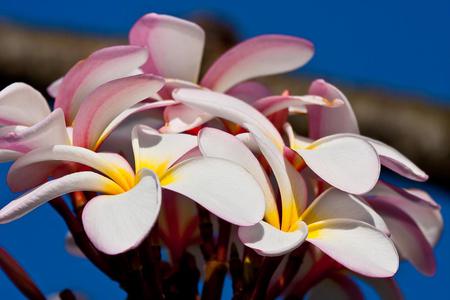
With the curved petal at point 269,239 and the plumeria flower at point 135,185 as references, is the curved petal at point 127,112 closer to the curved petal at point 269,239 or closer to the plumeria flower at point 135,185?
the plumeria flower at point 135,185

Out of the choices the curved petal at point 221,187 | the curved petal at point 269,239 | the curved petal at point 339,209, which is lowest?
the curved petal at point 339,209

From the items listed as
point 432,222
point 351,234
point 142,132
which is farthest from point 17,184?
point 432,222

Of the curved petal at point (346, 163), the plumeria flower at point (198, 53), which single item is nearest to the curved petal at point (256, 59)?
the plumeria flower at point (198, 53)

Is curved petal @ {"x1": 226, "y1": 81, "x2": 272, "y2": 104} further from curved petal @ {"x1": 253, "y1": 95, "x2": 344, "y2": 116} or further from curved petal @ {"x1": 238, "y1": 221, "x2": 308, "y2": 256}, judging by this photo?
curved petal @ {"x1": 238, "y1": 221, "x2": 308, "y2": 256}

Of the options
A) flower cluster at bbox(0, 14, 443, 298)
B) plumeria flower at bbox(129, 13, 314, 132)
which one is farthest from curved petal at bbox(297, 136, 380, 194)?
plumeria flower at bbox(129, 13, 314, 132)

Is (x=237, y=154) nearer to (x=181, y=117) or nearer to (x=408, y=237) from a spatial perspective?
(x=181, y=117)

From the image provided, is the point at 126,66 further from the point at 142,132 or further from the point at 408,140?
the point at 408,140
